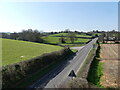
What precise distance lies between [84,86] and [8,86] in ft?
26.9

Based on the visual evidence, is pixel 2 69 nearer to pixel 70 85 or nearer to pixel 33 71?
pixel 33 71

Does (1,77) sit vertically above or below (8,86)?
above

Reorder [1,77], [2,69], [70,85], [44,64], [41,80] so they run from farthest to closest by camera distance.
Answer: [44,64], [41,80], [2,69], [1,77], [70,85]

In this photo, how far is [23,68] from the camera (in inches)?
709

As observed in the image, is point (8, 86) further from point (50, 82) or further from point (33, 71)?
point (33, 71)

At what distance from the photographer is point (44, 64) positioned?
24188 mm

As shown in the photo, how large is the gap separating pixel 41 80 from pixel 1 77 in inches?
203

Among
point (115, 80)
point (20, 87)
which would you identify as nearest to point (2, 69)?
point (20, 87)

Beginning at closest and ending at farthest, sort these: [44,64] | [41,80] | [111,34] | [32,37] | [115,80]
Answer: [115,80] < [41,80] < [44,64] < [32,37] < [111,34]

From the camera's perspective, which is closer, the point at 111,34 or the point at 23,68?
the point at 23,68

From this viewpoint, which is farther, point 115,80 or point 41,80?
point 41,80

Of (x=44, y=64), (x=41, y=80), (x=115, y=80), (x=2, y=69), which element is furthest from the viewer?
(x=44, y=64)

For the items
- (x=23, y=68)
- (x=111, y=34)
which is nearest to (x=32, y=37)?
(x=111, y=34)

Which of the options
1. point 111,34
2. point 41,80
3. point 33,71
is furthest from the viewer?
point 111,34
